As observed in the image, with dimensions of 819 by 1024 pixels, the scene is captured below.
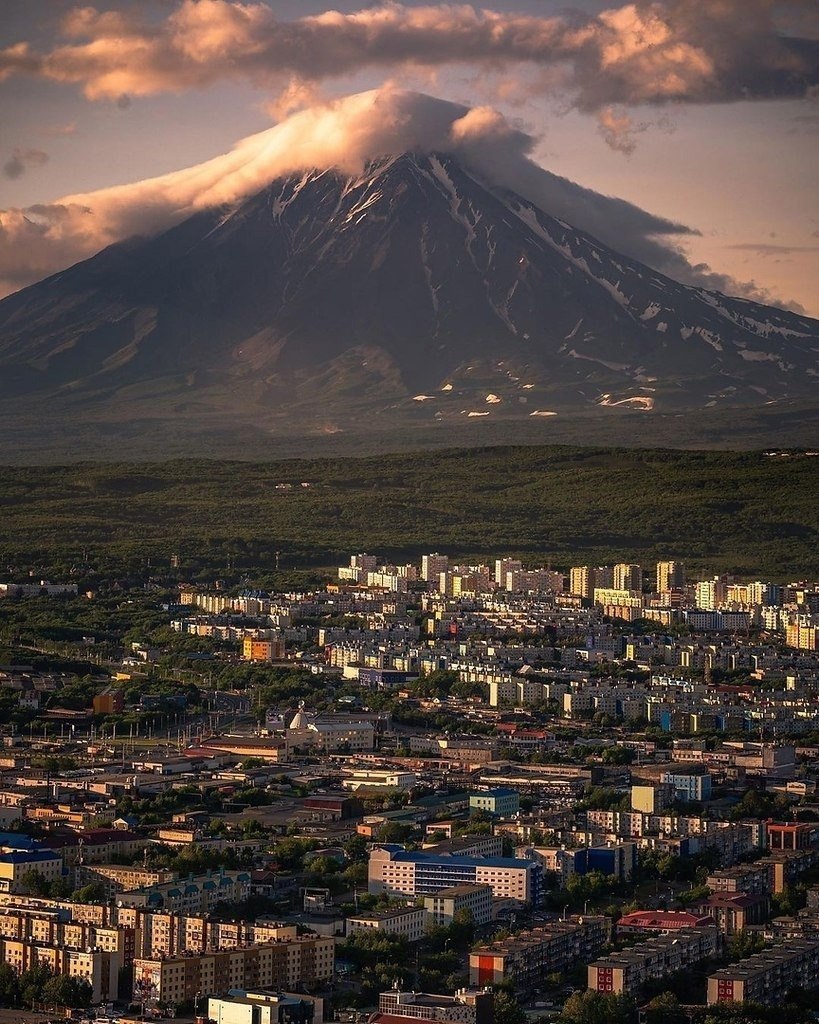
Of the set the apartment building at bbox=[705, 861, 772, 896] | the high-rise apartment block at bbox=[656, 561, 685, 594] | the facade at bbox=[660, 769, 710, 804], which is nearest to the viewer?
the apartment building at bbox=[705, 861, 772, 896]

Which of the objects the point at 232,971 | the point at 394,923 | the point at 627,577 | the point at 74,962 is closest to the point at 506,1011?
the point at 232,971

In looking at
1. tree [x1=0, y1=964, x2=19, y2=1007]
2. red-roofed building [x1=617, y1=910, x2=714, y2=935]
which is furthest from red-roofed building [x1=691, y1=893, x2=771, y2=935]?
tree [x1=0, y1=964, x2=19, y2=1007]

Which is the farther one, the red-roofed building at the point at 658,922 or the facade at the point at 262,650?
the facade at the point at 262,650

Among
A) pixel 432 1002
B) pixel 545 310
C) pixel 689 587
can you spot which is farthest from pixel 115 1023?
pixel 545 310

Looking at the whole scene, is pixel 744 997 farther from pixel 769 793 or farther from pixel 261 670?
pixel 261 670

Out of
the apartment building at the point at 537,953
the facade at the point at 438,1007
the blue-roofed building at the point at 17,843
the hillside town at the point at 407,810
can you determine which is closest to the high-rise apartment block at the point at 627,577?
the hillside town at the point at 407,810

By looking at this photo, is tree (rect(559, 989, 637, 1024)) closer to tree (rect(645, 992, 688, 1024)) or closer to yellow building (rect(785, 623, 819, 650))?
tree (rect(645, 992, 688, 1024))

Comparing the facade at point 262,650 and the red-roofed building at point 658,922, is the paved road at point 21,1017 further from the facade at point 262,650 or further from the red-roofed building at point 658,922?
the facade at point 262,650

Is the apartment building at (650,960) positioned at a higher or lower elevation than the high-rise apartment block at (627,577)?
lower
